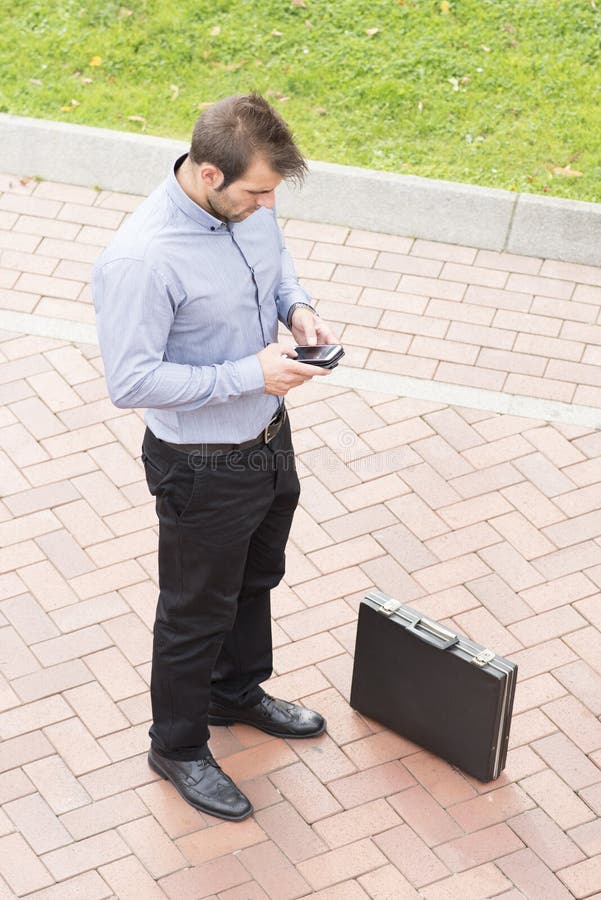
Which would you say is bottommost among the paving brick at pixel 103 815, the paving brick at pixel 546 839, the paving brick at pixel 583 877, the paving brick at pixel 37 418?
the paving brick at pixel 103 815

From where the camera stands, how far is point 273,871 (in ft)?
13.3

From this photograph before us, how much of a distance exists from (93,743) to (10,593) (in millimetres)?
792

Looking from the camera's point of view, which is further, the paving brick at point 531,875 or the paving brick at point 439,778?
the paving brick at point 439,778

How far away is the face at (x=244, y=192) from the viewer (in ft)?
11.1

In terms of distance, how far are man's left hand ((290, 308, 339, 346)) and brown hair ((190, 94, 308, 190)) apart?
55 centimetres

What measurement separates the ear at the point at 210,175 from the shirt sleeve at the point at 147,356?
27cm

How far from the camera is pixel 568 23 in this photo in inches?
314

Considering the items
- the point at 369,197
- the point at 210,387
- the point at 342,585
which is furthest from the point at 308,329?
the point at 369,197

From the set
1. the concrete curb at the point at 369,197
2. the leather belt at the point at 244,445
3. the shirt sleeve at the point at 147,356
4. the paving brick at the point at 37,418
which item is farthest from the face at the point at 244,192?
the concrete curb at the point at 369,197

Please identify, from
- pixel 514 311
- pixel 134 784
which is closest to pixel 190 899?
pixel 134 784

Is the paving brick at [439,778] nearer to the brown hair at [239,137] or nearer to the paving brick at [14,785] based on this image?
the paving brick at [14,785]

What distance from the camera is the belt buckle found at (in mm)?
3830

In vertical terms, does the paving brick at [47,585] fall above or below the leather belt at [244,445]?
below

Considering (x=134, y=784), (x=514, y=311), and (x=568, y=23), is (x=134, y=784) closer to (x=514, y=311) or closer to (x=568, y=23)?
(x=514, y=311)
